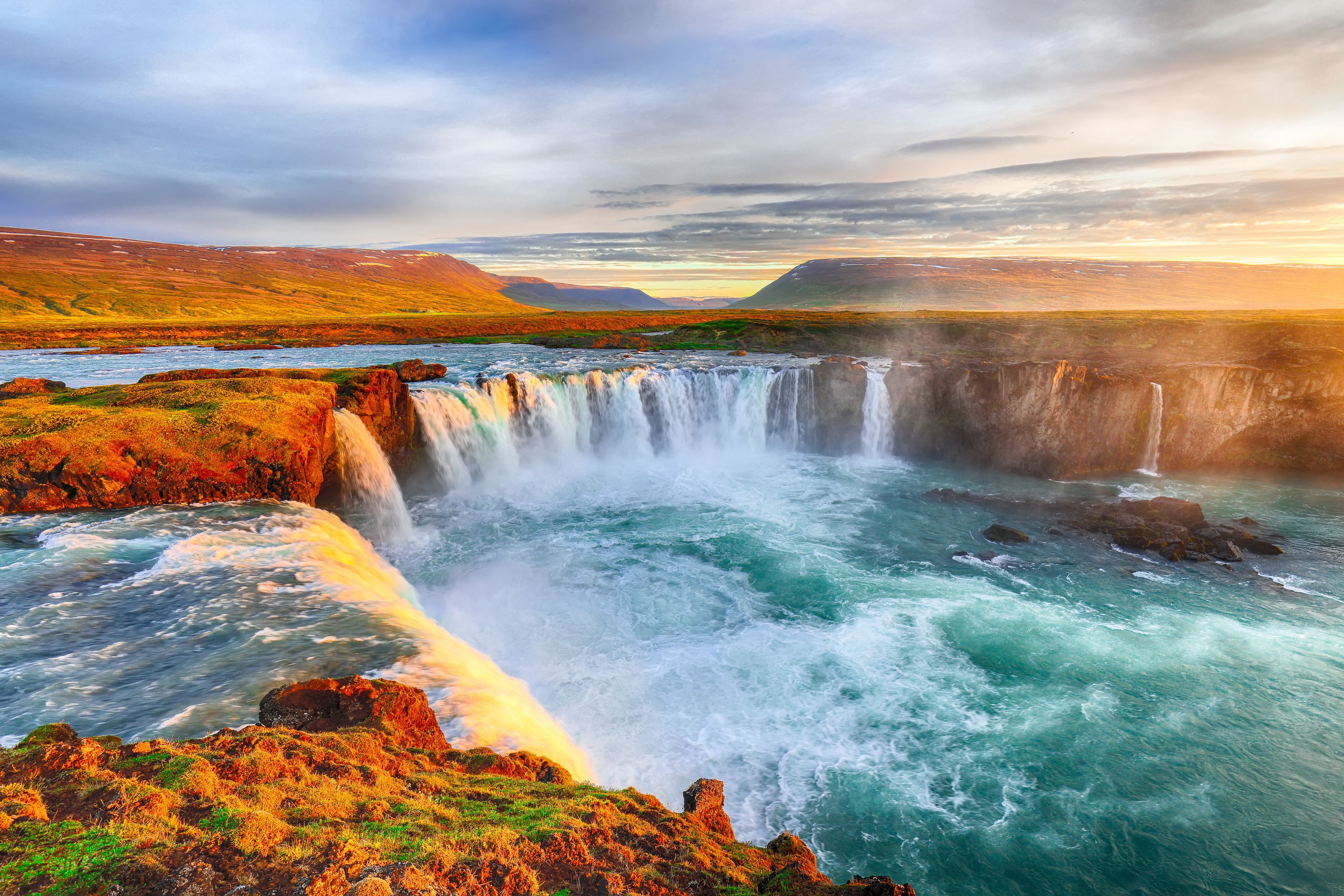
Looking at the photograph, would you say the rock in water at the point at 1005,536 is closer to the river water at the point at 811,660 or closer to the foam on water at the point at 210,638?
the river water at the point at 811,660

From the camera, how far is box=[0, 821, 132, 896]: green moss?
4.28m

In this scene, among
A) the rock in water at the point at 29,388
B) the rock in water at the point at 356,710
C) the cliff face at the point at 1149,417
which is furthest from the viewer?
the cliff face at the point at 1149,417

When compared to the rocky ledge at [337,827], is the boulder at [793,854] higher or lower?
lower

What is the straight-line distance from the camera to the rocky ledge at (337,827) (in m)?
4.63

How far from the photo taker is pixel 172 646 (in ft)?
33.1

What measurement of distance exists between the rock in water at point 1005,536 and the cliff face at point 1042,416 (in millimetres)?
12230

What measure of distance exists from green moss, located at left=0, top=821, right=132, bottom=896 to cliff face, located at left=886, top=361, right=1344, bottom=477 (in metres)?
39.4

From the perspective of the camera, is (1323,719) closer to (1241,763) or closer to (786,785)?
(1241,763)

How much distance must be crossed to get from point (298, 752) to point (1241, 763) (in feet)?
56.9

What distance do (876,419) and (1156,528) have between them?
17489 millimetres

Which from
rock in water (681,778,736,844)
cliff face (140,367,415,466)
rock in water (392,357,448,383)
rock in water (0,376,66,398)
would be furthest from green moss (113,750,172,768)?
rock in water (392,357,448,383)

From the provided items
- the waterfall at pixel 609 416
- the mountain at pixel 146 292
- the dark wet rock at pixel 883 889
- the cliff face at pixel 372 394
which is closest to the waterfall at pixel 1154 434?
the waterfall at pixel 609 416

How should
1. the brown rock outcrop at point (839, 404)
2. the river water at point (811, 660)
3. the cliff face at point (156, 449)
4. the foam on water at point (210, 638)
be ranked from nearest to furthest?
1. the foam on water at point (210, 638)
2. the river water at point (811, 660)
3. the cliff face at point (156, 449)
4. the brown rock outcrop at point (839, 404)

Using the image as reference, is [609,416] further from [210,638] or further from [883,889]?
[883,889]
